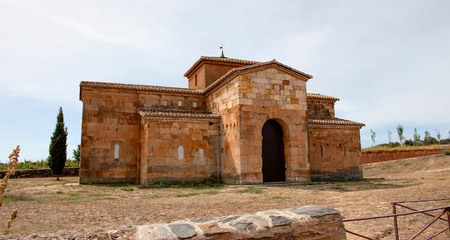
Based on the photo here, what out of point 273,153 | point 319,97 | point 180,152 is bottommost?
point 273,153

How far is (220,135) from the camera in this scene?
1421cm

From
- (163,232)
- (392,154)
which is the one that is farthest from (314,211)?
(392,154)

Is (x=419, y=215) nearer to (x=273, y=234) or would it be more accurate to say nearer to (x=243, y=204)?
(x=243, y=204)

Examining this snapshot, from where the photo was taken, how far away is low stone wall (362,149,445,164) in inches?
1058

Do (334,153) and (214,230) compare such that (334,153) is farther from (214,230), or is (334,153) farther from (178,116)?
(214,230)

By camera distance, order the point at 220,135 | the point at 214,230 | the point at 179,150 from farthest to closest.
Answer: the point at 220,135 → the point at 179,150 → the point at 214,230

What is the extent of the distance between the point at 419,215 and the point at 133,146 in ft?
39.2

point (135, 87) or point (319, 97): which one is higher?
point (135, 87)

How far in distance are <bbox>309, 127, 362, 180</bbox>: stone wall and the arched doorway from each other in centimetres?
223

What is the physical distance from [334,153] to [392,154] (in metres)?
15.1

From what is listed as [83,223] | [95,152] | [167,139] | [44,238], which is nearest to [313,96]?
[167,139]

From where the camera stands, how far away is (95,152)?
14.1m

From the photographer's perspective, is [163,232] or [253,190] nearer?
[163,232]

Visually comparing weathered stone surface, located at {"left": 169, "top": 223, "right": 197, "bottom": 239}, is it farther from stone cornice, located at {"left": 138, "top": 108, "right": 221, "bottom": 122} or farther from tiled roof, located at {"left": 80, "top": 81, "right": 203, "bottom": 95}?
tiled roof, located at {"left": 80, "top": 81, "right": 203, "bottom": 95}
